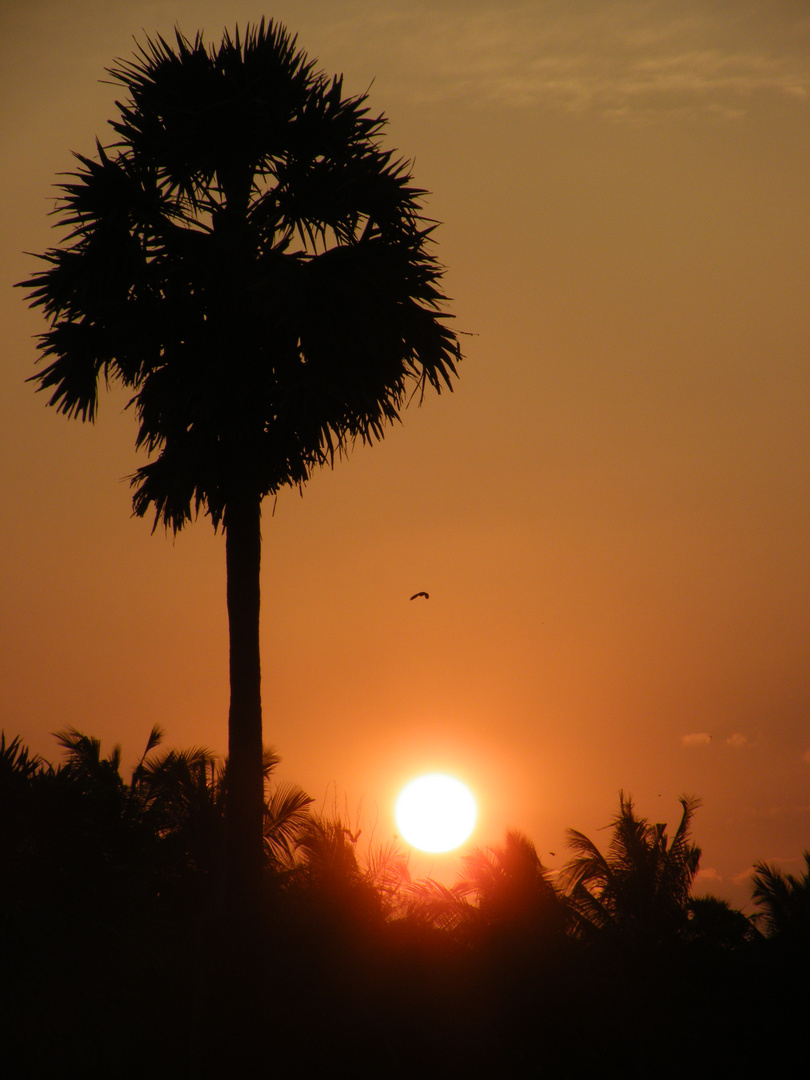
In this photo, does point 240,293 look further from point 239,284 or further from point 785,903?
point 785,903

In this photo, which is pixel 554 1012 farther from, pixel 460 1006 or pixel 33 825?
pixel 33 825

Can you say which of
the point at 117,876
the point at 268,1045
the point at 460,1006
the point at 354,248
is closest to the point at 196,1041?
the point at 268,1045

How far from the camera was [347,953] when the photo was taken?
20156mm

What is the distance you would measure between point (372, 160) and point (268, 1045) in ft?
48.9

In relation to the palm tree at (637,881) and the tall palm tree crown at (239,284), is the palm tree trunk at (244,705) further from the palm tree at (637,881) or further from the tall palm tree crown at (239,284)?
the palm tree at (637,881)

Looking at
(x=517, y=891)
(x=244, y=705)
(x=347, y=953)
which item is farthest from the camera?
(x=517, y=891)

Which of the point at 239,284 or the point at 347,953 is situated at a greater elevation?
the point at 239,284

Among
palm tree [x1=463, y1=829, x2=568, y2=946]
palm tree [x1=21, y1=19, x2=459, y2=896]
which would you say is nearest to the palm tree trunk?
palm tree [x1=21, y1=19, x2=459, y2=896]

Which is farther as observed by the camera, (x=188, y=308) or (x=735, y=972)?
(x=735, y=972)

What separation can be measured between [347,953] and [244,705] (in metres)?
8.94

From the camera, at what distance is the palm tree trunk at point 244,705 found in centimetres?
1330

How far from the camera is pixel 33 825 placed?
546 inches

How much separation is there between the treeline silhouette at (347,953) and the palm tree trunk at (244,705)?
0.68m

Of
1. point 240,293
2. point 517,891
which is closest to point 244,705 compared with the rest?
point 240,293
